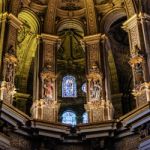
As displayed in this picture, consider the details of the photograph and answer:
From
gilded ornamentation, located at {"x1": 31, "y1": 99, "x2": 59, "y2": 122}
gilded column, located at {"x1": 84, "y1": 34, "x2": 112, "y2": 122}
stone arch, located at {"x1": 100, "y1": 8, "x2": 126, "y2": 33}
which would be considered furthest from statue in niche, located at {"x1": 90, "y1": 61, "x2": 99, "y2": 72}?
gilded ornamentation, located at {"x1": 31, "y1": 99, "x2": 59, "y2": 122}

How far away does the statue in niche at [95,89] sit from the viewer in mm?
21188

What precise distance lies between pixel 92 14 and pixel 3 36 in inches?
198

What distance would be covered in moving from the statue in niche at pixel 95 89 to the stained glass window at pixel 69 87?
7.49 m

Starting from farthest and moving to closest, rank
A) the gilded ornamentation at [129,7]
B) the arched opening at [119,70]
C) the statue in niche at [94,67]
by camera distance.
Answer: the arched opening at [119,70] < the gilded ornamentation at [129,7] < the statue in niche at [94,67]

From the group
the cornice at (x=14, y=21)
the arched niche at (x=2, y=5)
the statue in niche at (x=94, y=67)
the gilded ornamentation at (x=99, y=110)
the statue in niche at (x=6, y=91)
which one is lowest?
the gilded ornamentation at (x=99, y=110)

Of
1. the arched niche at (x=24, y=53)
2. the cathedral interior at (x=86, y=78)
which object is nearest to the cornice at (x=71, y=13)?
the cathedral interior at (x=86, y=78)

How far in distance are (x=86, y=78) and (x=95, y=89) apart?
83cm

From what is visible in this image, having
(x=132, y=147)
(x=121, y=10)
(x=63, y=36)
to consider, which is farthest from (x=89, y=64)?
(x=63, y=36)

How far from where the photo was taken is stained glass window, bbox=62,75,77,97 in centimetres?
2900

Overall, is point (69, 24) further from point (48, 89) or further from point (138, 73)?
point (138, 73)

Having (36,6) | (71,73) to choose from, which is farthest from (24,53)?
(36,6)

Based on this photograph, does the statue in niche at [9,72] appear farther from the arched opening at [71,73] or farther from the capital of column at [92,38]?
the arched opening at [71,73]

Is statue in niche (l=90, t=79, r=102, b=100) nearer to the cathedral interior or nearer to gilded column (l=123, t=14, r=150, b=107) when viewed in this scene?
the cathedral interior

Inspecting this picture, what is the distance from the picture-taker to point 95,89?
70.2ft
